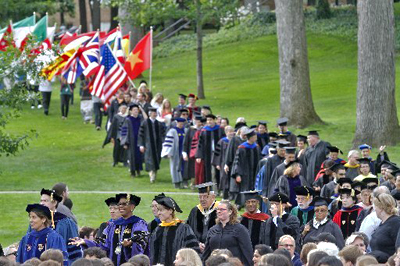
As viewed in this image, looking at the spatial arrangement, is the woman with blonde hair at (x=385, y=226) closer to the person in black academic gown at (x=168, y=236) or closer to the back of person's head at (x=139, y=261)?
the person in black academic gown at (x=168, y=236)

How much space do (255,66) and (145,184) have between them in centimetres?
2297

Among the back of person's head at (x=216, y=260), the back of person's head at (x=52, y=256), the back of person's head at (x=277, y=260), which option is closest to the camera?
the back of person's head at (x=277, y=260)

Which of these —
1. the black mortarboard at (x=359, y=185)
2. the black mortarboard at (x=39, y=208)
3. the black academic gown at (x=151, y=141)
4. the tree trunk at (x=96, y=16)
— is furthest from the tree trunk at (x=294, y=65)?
the tree trunk at (x=96, y=16)

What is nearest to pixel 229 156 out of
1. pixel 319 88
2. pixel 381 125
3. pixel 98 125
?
pixel 381 125

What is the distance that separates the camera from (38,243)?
12516 millimetres

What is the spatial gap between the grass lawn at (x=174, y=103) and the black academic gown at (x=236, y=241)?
5933 millimetres

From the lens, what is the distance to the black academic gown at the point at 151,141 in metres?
25.1

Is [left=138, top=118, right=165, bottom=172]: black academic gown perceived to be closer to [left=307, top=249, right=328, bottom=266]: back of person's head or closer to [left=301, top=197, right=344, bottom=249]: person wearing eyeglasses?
[left=301, top=197, right=344, bottom=249]: person wearing eyeglasses

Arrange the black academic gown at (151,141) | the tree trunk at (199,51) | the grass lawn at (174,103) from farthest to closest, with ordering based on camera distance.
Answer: the tree trunk at (199,51)
the black academic gown at (151,141)
the grass lawn at (174,103)

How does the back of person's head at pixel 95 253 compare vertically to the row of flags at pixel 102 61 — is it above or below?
below

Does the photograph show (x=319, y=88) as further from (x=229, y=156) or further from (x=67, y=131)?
(x=229, y=156)

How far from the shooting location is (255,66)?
153 ft

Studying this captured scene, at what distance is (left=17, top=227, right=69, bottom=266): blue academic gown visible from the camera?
40.8ft

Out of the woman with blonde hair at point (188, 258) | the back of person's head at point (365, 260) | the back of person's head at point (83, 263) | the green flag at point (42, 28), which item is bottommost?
the woman with blonde hair at point (188, 258)
